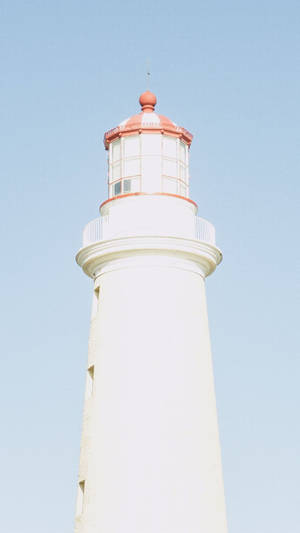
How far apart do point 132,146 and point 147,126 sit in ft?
2.02

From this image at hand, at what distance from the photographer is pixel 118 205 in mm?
25094

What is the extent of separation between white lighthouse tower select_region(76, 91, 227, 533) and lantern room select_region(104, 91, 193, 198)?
1.0 inches

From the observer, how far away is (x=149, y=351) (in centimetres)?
2336

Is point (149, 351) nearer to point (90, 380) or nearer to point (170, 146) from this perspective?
point (90, 380)

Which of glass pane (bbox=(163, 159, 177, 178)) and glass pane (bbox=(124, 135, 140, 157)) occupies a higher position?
glass pane (bbox=(124, 135, 140, 157))

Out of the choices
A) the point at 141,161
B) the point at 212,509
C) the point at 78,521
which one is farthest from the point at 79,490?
the point at 141,161

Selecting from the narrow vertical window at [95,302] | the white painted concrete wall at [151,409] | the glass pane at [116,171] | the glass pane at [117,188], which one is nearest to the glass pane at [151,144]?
the glass pane at [116,171]

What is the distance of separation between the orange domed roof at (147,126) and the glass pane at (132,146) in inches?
5.3

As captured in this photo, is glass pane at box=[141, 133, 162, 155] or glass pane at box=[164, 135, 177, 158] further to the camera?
glass pane at box=[164, 135, 177, 158]

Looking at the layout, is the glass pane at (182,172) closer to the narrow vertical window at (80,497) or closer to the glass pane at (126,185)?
the glass pane at (126,185)

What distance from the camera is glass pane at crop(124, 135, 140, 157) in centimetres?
2520

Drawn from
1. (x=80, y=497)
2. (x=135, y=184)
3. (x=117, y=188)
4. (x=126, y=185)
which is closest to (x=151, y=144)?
(x=135, y=184)

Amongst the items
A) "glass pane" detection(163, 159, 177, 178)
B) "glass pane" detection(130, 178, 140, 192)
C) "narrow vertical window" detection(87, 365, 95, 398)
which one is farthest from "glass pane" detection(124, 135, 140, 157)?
"narrow vertical window" detection(87, 365, 95, 398)

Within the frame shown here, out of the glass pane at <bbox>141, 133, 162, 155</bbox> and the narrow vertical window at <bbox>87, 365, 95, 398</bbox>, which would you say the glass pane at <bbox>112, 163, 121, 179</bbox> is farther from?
the narrow vertical window at <bbox>87, 365, 95, 398</bbox>
